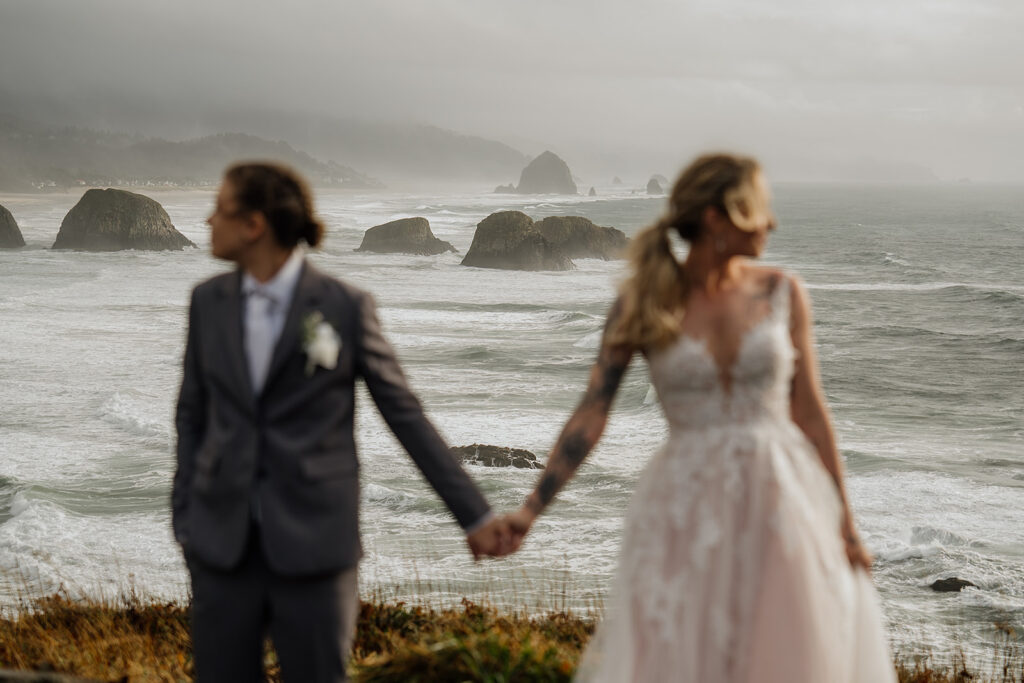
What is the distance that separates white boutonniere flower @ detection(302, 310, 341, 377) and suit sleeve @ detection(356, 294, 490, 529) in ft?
0.40

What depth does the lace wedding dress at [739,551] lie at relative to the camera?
2.84m

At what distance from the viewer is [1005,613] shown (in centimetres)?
1229

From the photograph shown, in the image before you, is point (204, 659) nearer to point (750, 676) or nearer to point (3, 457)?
point (750, 676)

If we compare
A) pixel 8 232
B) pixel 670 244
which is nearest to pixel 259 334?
pixel 670 244

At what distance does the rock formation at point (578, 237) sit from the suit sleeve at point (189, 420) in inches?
2297

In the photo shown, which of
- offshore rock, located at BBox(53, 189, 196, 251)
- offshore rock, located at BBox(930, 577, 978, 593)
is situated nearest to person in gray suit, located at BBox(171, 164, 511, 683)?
offshore rock, located at BBox(930, 577, 978, 593)

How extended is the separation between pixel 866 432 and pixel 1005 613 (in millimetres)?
10472

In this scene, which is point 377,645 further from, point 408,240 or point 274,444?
point 408,240

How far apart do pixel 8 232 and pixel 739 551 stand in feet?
257

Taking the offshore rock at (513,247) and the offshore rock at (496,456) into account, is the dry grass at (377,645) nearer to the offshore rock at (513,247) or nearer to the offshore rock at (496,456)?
the offshore rock at (496,456)

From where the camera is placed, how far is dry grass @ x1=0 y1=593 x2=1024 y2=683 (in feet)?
12.3

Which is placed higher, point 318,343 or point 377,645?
point 318,343

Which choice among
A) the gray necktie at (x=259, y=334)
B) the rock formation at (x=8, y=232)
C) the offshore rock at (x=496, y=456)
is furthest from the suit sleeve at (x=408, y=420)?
the rock formation at (x=8, y=232)

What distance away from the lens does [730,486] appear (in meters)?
2.92
